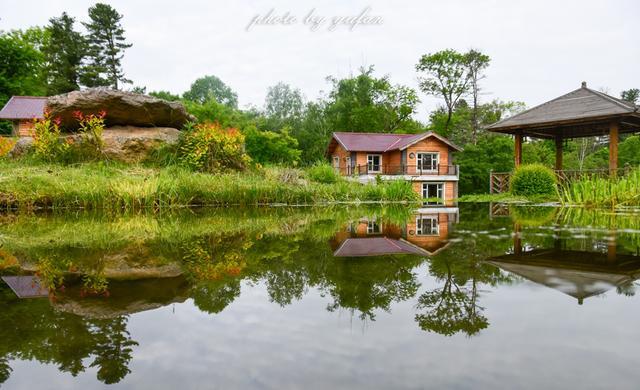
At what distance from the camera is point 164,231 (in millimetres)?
4652

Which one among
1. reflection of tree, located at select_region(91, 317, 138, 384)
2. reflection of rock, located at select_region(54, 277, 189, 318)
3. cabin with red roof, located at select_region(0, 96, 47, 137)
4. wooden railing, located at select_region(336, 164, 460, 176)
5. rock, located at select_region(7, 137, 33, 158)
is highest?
cabin with red roof, located at select_region(0, 96, 47, 137)

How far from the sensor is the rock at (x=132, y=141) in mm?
12383

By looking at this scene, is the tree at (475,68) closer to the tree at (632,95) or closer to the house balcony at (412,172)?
the house balcony at (412,172)

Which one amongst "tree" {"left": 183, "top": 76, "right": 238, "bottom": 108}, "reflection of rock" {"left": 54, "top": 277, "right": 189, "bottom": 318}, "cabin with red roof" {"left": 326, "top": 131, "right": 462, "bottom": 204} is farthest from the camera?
"tree" {"left": 183, "top": 76, "right": 238, "bottom": 108}

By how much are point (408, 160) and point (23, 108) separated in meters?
27.3

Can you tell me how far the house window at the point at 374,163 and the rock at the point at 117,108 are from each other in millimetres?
17402

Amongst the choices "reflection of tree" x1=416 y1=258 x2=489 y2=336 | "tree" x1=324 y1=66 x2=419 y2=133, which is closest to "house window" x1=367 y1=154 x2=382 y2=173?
"tree" x1=324 y1=66 x2=419 y2=133

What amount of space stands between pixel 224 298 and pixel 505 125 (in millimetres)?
17052

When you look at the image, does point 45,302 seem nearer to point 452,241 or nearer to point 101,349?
point 101,349

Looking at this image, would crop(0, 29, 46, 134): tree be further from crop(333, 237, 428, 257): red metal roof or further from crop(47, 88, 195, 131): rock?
crop(333, 237, 428, 257): red metal roof

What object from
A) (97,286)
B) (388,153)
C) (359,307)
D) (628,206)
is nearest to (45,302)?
(97,286)

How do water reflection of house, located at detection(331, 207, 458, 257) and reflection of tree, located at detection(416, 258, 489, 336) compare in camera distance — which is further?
water reflection of house, located at detection(331, 207, 458, 257)


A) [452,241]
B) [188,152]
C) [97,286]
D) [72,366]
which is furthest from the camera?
[188,152]

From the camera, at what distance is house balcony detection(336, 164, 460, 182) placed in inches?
1049
